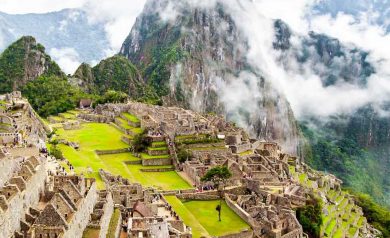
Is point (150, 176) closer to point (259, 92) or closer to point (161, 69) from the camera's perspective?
point (161, 69)

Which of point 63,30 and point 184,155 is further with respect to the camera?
point 63,30

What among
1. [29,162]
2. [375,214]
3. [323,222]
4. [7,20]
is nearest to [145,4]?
[7,20]

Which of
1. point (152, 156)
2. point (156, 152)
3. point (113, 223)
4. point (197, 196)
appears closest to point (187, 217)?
point (197, 196)

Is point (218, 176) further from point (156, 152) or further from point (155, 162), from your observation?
point (156, 152)

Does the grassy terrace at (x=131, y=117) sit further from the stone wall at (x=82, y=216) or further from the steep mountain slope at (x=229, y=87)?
the steep mountain slope at (x=229, y=87)

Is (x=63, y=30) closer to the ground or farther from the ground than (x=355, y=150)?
farther from the ground

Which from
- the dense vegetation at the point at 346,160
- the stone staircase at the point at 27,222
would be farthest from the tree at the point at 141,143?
the dense vegetation at the point at 346,160

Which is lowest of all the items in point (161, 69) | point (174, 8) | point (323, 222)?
point (323, 222)
